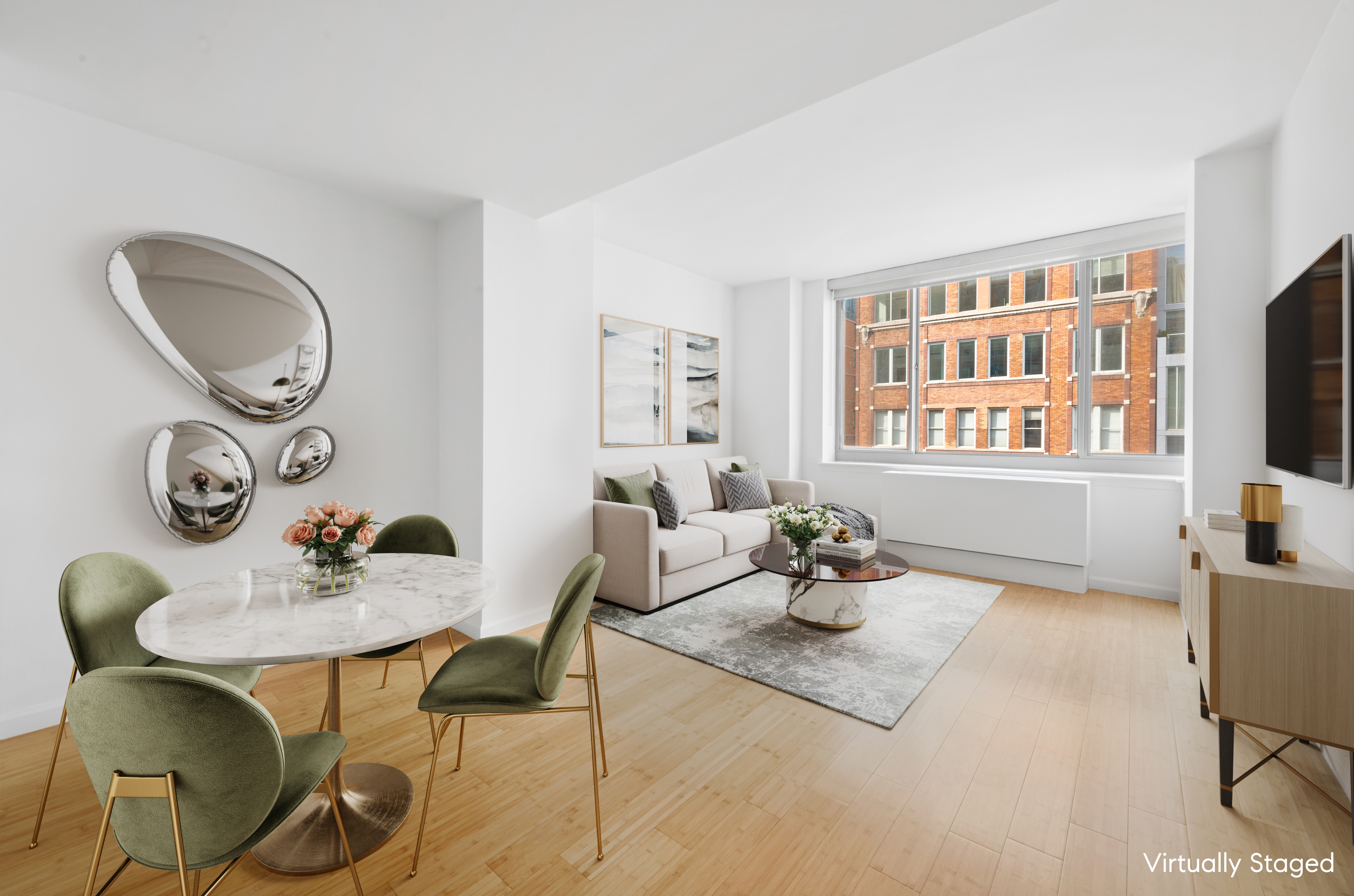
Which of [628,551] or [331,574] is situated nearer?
[331,574]

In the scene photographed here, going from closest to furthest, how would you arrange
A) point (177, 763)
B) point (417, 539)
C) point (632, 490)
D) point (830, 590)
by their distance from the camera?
point (177, 763) < point (417, 539) < point (830, 590) < point (632, 490)

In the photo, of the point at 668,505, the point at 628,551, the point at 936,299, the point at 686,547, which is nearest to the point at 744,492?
the point at 668,505

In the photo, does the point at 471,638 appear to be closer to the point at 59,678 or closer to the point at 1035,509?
the point at 59,678

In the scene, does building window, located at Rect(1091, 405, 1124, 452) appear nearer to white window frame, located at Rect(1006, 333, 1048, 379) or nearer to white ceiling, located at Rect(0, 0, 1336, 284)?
white window frame, located at Rect(1006, 333, 1048, 379)

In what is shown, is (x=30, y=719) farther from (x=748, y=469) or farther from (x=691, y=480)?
(x=748, y=469)

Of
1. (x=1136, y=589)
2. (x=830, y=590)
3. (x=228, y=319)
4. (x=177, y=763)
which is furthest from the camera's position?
(x=1136, y=589)

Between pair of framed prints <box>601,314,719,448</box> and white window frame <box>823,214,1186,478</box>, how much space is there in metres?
1.25

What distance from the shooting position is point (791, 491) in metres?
5.27

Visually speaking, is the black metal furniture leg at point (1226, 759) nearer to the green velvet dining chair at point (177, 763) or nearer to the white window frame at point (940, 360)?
the green velvet dining chair at point (177, 763)

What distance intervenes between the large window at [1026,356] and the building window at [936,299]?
1 cm

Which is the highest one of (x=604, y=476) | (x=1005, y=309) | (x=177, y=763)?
(x=1005, y=309)

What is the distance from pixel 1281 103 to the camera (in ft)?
8.82

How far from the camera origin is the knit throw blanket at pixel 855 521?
4.68 m

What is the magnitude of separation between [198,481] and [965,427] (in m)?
5.54
